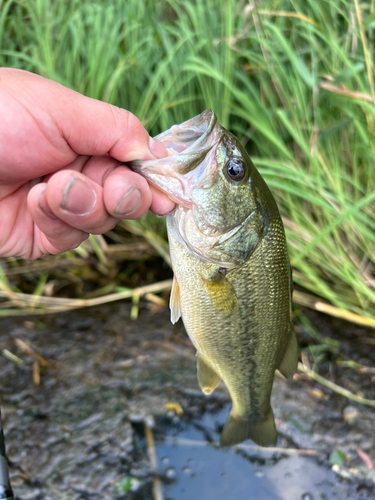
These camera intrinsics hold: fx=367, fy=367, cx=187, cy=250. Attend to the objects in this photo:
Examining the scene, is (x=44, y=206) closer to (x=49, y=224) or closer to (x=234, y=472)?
(x=49, y=224)

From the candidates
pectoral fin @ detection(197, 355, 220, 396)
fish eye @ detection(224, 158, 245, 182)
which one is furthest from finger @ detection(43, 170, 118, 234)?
pectoral fin @ detection(197, 355, 220, 396)

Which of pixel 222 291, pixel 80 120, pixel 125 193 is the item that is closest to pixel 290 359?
pixel 222 291

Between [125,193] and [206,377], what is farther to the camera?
[206,377]

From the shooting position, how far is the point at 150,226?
2.76 m

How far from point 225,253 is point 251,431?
0.85 m

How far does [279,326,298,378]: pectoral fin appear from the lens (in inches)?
56.4

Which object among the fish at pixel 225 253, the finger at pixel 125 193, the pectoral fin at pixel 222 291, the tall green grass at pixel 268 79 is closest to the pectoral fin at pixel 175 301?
the fish at pixel 225 253

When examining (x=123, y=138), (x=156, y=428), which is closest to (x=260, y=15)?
(x=123, y=138)

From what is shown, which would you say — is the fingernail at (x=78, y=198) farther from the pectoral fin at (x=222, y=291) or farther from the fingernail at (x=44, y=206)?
the pectoral fin at (x=222, y=291)

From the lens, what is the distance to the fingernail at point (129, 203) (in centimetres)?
111

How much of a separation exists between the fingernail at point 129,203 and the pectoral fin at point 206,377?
28.2 inches

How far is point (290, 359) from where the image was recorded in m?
1.45

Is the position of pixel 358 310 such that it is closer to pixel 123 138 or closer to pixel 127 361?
pixel 127 361

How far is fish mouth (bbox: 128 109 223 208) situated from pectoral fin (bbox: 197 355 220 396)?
0.71 m
